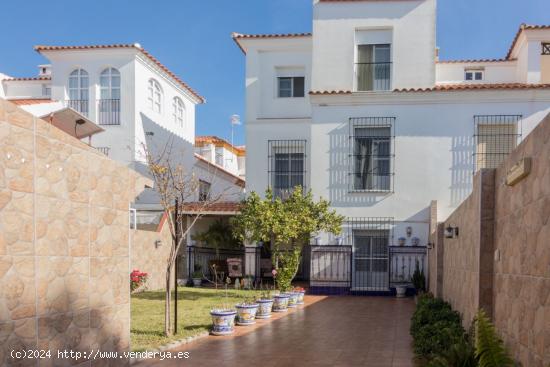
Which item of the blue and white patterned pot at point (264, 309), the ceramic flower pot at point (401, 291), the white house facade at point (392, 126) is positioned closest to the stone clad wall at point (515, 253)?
the blue and white patterned pot at point (264, 309)

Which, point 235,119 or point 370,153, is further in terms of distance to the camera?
point 235,119

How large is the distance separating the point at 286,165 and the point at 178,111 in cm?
835

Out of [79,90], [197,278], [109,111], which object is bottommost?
[197,278]

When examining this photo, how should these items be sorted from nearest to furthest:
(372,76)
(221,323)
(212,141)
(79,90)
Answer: (221,323) < (372,76) < (79,90) < (212,141)

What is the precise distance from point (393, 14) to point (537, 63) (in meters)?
5.58

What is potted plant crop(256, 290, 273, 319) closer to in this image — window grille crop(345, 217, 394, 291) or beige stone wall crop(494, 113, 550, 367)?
window grille crop(345, 217, 394, 291)

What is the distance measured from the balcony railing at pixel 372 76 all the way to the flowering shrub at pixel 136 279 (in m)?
10.3

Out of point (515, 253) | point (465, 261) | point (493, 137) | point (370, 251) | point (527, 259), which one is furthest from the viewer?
point (370, 251)

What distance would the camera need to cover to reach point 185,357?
8555 mm

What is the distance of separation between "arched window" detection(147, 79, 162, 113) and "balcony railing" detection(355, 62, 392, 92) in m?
9.53

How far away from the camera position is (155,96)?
24.8m

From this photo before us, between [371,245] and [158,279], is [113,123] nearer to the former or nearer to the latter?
[158,279]


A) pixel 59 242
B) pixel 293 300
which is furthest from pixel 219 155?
pixel 59 242

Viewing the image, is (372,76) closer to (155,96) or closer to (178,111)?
(155,96)
